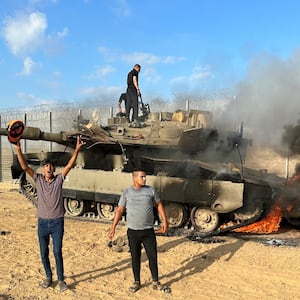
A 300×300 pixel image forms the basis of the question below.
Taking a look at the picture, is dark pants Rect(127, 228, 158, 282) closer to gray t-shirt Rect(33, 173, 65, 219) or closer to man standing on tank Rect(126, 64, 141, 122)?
gray t-shirt Rect(33, 173, 65, 219)

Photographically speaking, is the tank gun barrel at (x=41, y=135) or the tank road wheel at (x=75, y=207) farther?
the tank road wheel at (x=75, y=207)

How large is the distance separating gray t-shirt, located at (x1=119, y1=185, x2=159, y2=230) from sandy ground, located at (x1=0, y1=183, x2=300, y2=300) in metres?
0.88

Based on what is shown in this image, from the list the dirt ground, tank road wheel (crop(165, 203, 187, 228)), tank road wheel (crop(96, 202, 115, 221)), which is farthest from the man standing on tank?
the dirt ground

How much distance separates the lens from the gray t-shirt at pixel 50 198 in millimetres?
5738

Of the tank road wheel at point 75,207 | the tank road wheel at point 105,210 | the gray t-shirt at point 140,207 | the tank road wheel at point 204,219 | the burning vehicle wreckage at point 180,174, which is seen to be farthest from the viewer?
the tank road wheel at point 75,207

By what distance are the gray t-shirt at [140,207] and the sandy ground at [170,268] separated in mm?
877

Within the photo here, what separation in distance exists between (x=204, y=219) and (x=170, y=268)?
3.35m

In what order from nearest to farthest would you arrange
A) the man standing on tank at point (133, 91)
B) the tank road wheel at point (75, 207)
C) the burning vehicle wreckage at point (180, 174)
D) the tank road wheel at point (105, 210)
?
the burning vehicle wreckage at point (180, 174) < the tank road wheel at point (105, 210) < the tank road wheel at point (75, 207) < the man standing on tank at point (133, 91)

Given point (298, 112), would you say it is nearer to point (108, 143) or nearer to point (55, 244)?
point (108, 143)

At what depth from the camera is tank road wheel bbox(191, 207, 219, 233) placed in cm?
1011

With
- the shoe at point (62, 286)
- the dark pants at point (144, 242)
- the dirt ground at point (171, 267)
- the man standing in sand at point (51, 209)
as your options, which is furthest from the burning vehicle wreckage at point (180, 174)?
the shoe at point (62, 286)

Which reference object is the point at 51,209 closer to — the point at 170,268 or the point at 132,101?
the point at 170,268

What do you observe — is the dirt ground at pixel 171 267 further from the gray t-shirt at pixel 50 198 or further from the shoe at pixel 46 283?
the gray t-shirt at pixel 50 198

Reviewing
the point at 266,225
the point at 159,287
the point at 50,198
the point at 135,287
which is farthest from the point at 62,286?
the point at 266,225
